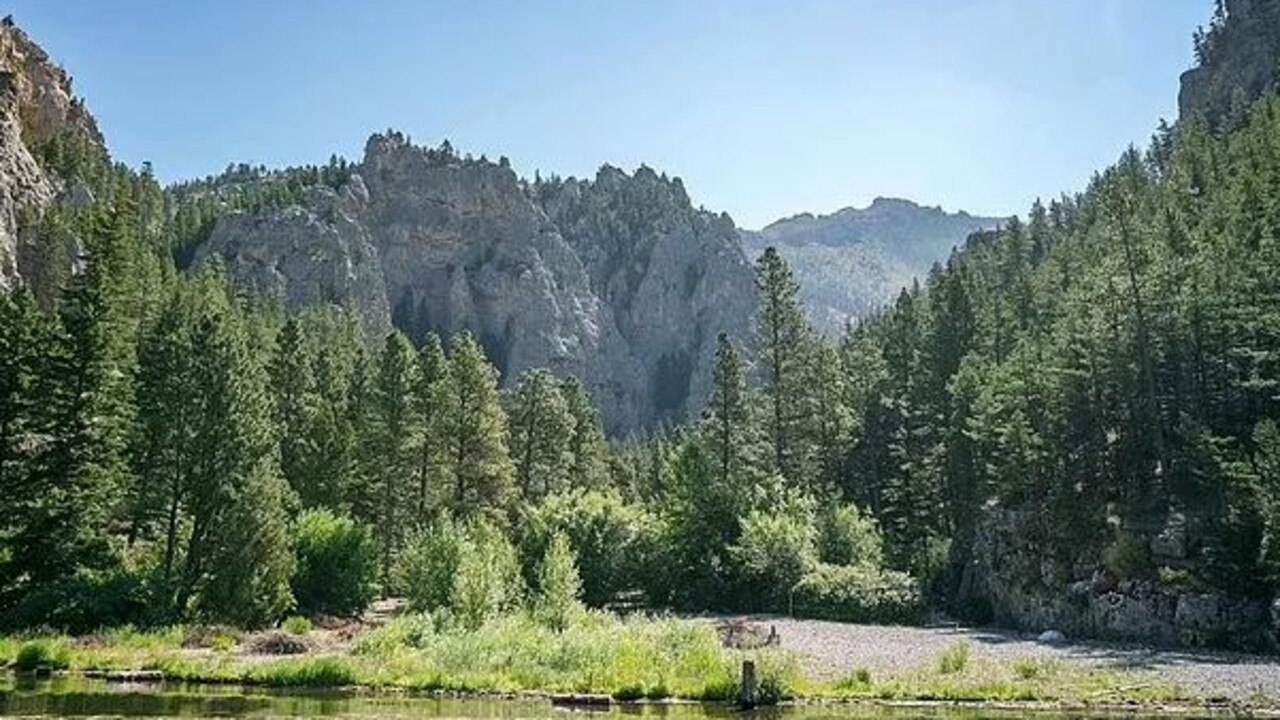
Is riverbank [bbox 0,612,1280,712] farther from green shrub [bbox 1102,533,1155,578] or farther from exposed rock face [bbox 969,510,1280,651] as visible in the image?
green shrub [bbox 1102,533,1155,578]

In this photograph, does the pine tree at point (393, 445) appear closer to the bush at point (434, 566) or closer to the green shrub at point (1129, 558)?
the bush at point (434, 566)

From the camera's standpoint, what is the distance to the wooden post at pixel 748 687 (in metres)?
27.3

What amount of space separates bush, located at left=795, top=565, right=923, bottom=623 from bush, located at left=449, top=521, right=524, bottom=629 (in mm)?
19715

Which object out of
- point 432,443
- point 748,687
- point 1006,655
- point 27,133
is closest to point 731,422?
point 432,443

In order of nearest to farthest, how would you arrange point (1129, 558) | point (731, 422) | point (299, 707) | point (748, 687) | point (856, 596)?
point (299, 707) < point (748, 687) < point (1129, 558) < point (856, 596) < point (731, 422)

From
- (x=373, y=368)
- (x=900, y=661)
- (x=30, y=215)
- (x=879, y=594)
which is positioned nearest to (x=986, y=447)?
(x=879, y=594)

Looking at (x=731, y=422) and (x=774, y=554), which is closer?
(x=774, y=554)

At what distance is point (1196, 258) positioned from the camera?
6362cm

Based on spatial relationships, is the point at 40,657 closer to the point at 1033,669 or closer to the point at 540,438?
the point at 1033,669

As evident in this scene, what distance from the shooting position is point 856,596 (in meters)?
60.8

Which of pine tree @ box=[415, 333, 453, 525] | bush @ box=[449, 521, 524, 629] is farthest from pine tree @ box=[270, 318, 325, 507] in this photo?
bush @ box=[449, 521, 524, 629]

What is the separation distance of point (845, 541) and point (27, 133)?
116429 millimetres

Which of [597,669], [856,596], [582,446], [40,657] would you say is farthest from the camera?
[582,446]

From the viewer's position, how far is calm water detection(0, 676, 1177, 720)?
2450 cm
